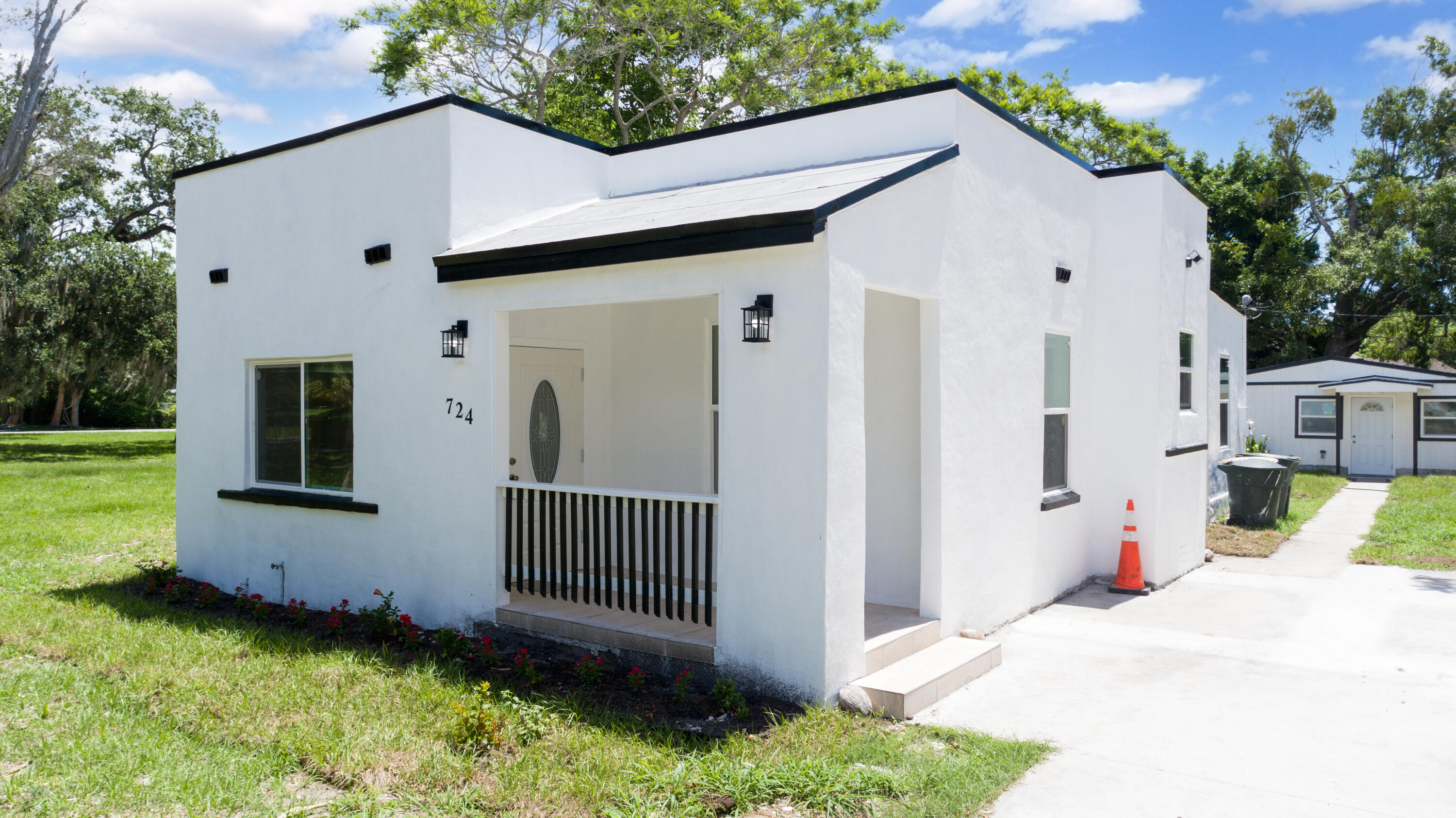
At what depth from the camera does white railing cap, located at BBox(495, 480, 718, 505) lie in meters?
5.72

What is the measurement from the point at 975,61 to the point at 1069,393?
20.5 m

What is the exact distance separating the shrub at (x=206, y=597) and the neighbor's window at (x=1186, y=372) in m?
9.68

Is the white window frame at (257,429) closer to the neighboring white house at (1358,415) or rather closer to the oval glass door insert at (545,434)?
the oval glass door insert at (545,434)

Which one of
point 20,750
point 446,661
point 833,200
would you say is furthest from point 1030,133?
point 20,750

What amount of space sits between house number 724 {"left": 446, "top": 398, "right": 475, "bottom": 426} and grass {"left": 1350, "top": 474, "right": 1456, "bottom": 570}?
980 cm

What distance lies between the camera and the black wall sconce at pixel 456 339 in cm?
678

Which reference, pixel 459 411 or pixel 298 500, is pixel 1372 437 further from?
pixel 298 500

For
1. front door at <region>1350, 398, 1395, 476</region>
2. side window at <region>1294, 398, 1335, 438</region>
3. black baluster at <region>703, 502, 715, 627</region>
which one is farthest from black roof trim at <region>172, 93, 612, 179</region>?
front door at <region>1350, 398, 1395, 476</region>

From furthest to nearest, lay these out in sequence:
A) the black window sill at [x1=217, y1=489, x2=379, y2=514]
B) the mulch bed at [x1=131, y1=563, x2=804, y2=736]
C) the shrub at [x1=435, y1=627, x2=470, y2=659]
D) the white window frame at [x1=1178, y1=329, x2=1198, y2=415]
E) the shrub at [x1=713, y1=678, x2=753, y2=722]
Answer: the white window frame at [x1=1178, y1=329, x2=1198, y2=415]
the black window sill at [x1=217, y1=489, x2=379, y2=514]
the shrub at [x1=435, y1=627, x2=470, y2=659]
the mulch bed at [x1=131, y1=563, x2=804, y2=736]
the shrub at [x1=713, y1=678, x2=753, y2=722]

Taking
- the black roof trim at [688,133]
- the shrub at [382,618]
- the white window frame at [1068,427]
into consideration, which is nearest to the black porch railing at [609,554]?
the shrub at [382,618]

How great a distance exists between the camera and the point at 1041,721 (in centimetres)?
517

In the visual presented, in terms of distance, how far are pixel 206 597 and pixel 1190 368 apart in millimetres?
10038

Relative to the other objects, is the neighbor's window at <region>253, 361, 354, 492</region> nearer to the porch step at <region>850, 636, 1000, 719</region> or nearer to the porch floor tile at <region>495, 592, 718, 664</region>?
the porch floor tile at <region>495, 592, 718, 664</region>

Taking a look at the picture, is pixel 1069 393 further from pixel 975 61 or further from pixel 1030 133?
pixel 975 61
